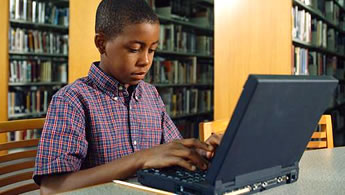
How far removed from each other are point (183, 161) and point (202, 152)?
0.50ft

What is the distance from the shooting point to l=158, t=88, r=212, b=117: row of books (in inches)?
151

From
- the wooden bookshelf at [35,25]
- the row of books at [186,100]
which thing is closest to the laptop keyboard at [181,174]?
the wooden bookshelf at [35,25]

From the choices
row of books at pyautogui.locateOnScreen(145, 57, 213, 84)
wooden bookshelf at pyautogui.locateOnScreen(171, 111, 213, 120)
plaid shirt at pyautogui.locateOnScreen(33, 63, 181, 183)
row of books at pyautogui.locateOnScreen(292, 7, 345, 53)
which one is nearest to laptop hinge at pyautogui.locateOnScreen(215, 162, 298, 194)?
plaid shirt at pyautogui.locateOnScreen(33, 63, 181, 183)

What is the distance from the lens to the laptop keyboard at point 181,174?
0.60m

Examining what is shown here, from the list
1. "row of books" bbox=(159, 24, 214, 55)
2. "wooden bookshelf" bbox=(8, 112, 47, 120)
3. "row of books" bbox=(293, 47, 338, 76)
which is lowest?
A: "wooden bookshelf" bbox=(8, 112, 47, 120)

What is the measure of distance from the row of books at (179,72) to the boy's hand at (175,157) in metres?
2.89

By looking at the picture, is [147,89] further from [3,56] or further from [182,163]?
[3,56]

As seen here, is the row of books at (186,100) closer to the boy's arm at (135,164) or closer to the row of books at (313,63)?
the row of books at (313,63)

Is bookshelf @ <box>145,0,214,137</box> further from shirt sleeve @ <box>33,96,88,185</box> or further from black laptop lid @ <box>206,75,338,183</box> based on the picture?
black laptop lid @ <box>206,75,338,183</box>

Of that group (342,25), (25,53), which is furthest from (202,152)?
(342,25)

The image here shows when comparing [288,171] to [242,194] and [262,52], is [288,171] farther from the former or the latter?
[262,52]

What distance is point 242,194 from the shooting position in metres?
0.60

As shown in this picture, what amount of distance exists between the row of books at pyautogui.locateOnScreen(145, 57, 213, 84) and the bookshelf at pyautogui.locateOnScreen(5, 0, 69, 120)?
2.69ft

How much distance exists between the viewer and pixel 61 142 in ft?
2.59
